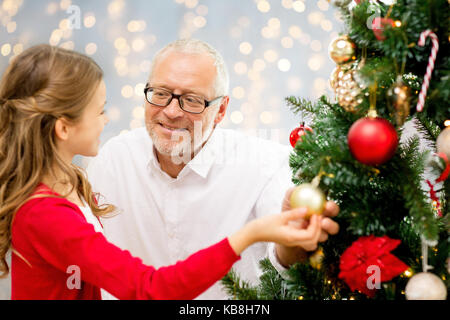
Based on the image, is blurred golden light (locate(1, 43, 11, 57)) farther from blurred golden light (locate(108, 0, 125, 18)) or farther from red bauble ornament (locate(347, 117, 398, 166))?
red bauble ornament (locate(347, 117, 398, 166))

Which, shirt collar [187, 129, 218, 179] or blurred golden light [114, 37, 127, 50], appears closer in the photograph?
shirt collar [187, 129, 218, 179]

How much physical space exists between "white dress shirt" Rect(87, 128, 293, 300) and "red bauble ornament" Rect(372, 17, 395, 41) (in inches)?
30.5

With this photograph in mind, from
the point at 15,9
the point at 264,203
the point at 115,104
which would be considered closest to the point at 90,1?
the point at 15,9

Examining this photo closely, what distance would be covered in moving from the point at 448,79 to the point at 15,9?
1.73 m

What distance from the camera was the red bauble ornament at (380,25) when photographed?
0.73m

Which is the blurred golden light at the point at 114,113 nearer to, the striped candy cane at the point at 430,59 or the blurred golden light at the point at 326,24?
the blurred golden light at the point at 326,24

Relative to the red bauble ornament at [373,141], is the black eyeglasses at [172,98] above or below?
above

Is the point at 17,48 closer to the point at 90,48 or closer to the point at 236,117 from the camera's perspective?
the point at 90,48

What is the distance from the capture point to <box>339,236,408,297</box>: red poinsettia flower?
76cm

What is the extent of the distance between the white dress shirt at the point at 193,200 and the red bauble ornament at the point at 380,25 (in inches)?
30.5

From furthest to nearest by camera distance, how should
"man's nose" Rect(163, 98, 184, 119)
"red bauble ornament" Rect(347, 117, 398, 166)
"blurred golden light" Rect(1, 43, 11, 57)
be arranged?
"blurred golden light" Rect(1, 43, 11, 57) < "man's nose" Rect(163, 98, 184, 119) < "red bauble ornament" Rect(347, 117, 398, 166)

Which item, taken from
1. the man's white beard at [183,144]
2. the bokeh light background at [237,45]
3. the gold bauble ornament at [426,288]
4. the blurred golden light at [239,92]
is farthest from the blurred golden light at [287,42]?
the gold bauble ornament at [426,288]

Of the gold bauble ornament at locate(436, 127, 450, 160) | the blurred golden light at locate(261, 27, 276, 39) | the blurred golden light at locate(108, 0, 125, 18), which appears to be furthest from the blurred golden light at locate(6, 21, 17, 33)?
the gold bauble ornament at locate(436, 127, 450, 160)
